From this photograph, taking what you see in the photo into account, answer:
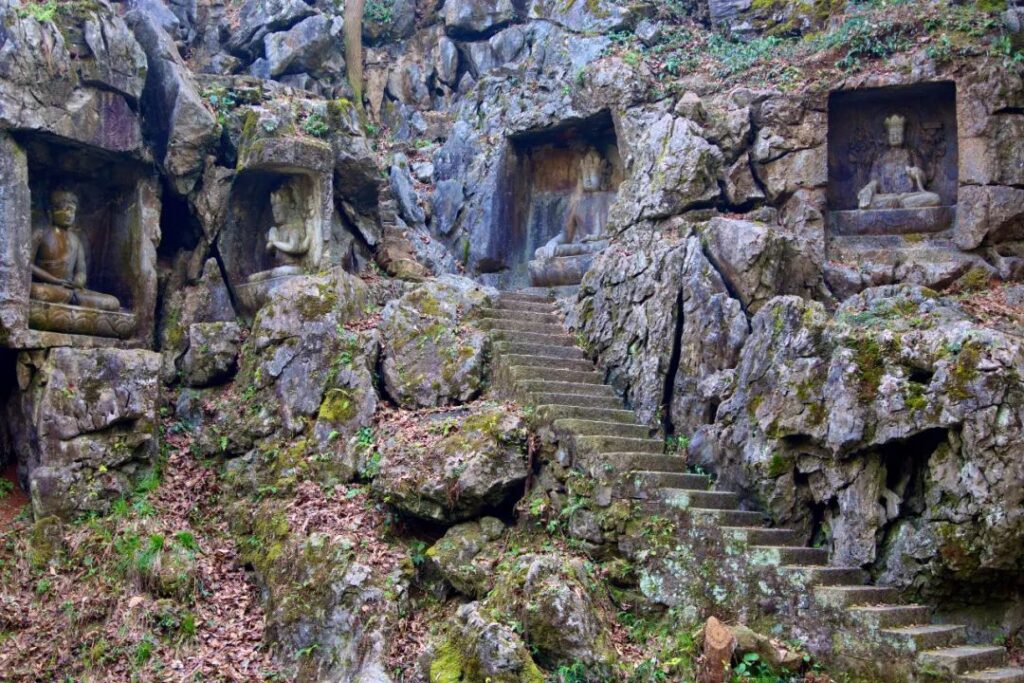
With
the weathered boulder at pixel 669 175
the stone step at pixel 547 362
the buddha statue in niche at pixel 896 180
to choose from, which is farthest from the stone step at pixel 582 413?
the buddha statue in niche at pixel 896 180

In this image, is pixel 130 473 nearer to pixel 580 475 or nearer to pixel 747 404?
pixel 580 475

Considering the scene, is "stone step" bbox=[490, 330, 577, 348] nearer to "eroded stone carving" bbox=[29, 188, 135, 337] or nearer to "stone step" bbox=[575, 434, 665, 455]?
"stone step" bbox=[575, 434, 665, 455]

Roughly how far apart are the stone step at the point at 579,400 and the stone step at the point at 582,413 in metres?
0.06

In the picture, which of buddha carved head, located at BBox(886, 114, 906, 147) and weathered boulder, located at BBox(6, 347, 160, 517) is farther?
buddha carved head, located at BBox(886, 114, 906, 147)

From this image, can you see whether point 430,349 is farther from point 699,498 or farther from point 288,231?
point 699,498

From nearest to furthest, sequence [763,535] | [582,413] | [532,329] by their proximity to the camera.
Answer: [763,535] < [582,413] < [532,329]

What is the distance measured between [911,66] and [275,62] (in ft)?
39.0

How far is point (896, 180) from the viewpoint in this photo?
17.0 metres

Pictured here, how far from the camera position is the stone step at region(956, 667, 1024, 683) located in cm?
845

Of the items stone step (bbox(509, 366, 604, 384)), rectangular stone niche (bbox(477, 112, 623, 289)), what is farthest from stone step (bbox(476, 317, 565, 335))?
rectangular stone niche (bbox(477, 112, 623, 289))

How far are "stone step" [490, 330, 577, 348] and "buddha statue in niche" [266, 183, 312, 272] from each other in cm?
379

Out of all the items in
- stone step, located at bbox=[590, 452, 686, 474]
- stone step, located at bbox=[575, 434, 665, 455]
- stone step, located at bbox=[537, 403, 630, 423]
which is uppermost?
stone step, located at bbox=[537, 403, 630, 423]

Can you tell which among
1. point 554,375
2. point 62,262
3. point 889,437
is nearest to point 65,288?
point 62,262

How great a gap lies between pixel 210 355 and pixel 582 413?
5717 millimetres
